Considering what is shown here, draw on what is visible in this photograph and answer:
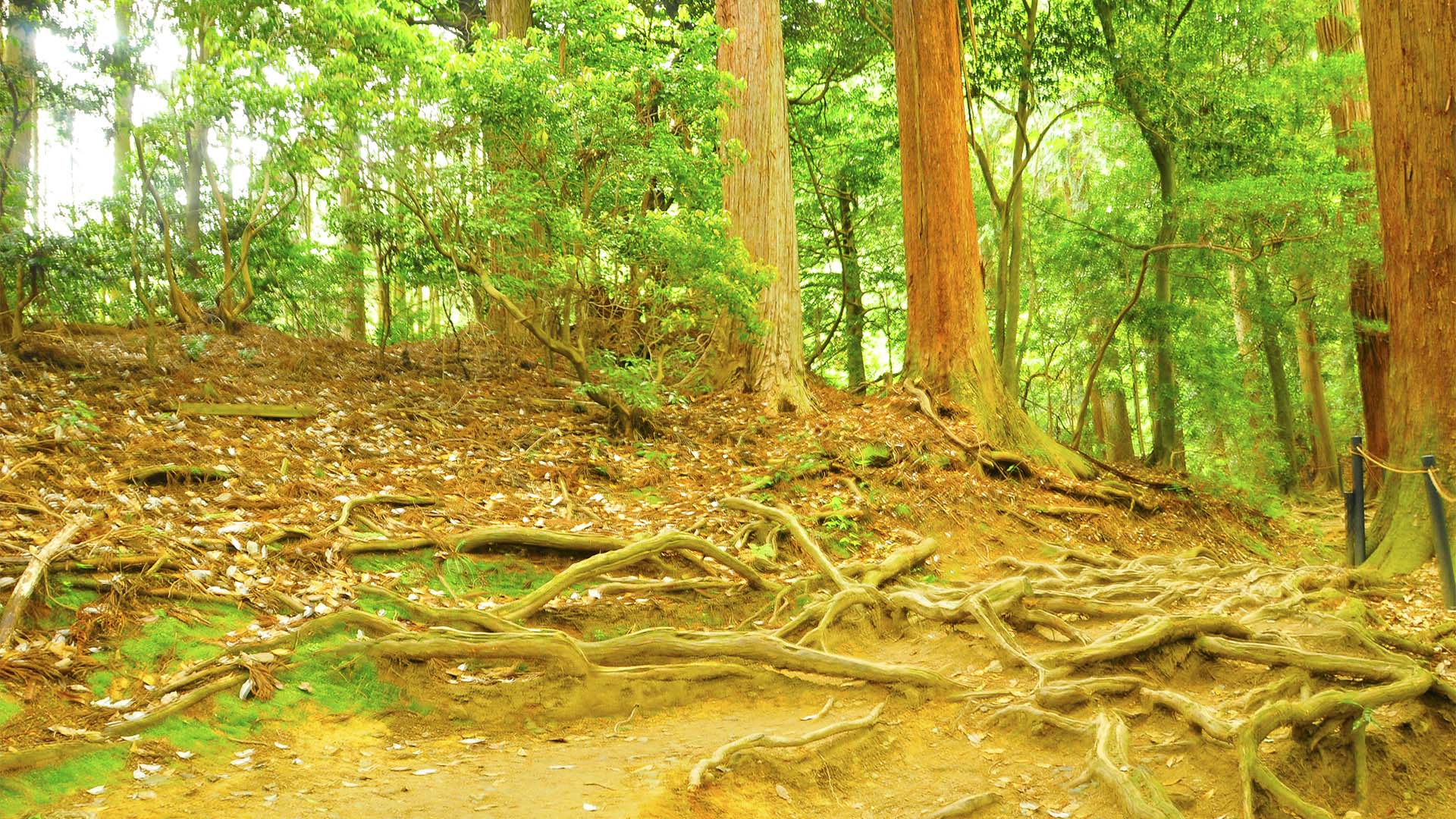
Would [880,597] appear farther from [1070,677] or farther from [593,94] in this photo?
[593,94]

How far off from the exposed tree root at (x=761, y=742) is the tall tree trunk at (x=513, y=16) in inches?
486

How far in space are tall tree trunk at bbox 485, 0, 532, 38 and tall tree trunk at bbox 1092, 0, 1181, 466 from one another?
875cm

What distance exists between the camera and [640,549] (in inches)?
254

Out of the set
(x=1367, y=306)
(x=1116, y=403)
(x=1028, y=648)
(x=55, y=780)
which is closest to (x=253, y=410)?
(x=55, y=780)

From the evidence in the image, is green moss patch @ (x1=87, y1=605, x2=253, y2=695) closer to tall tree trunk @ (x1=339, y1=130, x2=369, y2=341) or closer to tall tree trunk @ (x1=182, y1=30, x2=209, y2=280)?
tall tree trunk @ (x1=339, y1=130, x2=369, y2=341)

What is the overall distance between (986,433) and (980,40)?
686 centimetres

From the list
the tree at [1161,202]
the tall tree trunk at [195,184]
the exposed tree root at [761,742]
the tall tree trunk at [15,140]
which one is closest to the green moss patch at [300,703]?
the exposed tree root at [761,742]

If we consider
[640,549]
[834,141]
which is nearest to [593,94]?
[640,549]

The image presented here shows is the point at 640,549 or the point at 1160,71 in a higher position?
the point at 1160,71

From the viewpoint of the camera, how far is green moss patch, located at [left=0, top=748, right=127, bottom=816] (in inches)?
127

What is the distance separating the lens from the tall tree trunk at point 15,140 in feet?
26.9

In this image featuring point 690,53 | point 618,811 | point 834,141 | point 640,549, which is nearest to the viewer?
point 618,811

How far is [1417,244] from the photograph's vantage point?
7.60m

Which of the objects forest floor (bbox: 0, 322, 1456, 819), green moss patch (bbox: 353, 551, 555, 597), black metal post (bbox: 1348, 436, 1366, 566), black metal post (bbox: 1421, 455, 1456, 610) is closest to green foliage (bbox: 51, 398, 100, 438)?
forest floor (bbox: 0, 322, 1456, 819)
